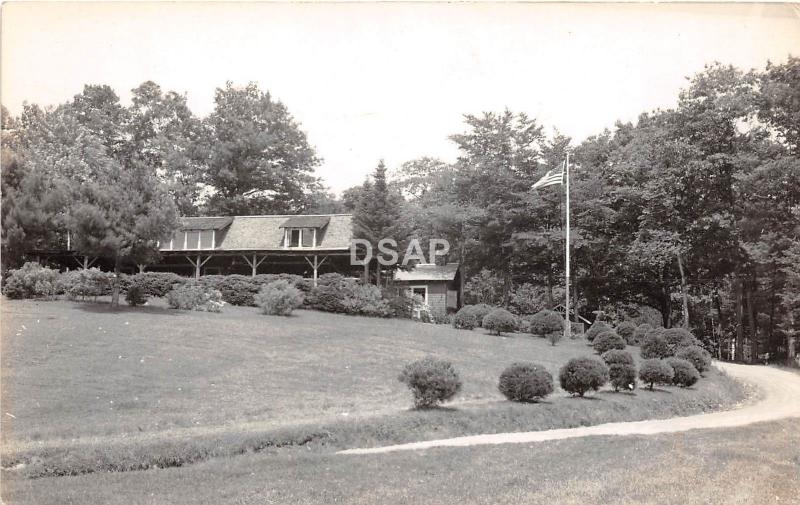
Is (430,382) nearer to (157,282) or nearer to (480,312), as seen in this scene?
(480,312)

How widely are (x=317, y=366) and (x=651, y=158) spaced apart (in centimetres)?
2784

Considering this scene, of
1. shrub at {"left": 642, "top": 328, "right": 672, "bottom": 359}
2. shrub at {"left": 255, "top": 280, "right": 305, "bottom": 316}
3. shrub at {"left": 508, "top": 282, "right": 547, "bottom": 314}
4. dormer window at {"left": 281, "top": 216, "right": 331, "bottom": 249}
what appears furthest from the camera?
shrub at {"left": 508, "top": 282, "right": 547, "bottom": 314}

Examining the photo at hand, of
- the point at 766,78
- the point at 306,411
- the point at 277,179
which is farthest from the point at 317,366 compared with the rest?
the point at 277,179

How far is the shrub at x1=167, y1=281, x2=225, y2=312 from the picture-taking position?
27344 mm

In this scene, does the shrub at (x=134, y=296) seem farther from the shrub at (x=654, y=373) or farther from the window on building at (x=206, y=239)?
the shrub at (x=654, y=373)

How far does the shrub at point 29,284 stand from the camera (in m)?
25.8

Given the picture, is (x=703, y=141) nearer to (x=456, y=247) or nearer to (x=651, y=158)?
(x=651, y=158)

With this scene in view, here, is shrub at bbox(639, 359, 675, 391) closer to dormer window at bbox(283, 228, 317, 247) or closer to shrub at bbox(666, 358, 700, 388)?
shrub at bbox(666, 358, 700, 388)

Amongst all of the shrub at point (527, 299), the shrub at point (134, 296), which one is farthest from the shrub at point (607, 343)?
the shrub at point (134, 296)

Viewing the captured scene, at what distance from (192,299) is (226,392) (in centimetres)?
1310

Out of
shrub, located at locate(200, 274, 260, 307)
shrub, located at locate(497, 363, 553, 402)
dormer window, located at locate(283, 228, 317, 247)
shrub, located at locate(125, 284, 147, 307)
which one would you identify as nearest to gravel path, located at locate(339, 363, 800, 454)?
shrub, located at locate(497, 363, 553, 402)

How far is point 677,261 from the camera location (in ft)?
128

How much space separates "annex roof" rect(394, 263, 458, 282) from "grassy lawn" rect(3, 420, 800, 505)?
27.8 metres

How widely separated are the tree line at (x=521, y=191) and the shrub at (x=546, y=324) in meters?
8.87
